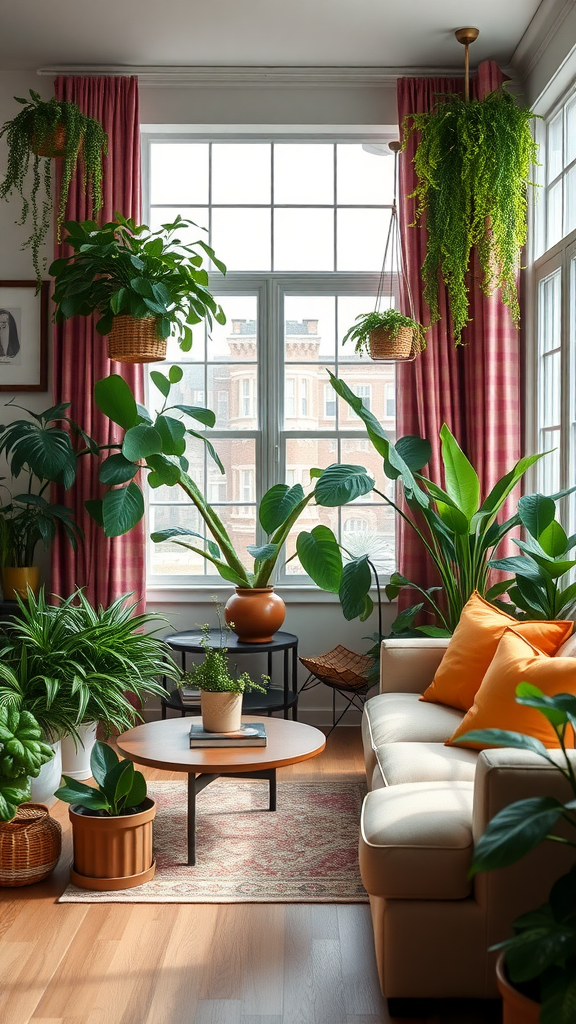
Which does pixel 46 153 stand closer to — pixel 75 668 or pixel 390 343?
pixel 390 343

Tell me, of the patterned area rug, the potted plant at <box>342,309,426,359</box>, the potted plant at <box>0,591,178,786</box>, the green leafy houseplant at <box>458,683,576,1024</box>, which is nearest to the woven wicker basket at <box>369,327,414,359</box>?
the potted plant at <box>342,309,426,359</box>

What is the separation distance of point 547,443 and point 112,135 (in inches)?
103

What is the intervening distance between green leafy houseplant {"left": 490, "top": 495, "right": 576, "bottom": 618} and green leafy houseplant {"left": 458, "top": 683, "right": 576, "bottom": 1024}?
6.02ft

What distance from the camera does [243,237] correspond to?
16.3ft

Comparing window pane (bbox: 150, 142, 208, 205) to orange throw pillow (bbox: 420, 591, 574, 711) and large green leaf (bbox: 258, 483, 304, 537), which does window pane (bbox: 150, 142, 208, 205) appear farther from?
orange throw pillow (bbox: 420, 591, 574, 711)

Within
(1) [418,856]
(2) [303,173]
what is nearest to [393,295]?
(2) [303,173]

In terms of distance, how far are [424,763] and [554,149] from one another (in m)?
3.04

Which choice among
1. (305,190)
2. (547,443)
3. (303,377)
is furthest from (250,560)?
(305,190)

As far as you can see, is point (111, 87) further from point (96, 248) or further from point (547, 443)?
point (547, 443)

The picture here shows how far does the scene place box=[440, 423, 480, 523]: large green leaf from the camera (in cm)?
405

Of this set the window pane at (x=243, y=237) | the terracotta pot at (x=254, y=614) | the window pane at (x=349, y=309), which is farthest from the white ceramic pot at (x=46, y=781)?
the window pane at (x=243, y=237)

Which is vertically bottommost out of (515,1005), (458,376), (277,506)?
(515,1005)

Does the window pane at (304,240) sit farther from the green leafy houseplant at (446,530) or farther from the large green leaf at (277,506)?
the large green leaf at (277,506)

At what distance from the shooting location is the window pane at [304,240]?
4.97m
